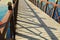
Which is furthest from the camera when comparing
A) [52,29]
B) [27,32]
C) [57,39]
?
[52,29]

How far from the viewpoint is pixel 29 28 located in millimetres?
6645

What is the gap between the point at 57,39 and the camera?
5281mm

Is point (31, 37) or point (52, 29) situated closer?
point (31, 37)

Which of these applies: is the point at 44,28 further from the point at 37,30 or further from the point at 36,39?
the point at 36,39

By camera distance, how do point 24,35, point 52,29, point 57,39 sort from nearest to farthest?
point 57,39 < point 24,35 < point 52,29

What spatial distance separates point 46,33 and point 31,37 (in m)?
0.81

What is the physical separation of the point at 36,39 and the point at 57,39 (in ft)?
2.63

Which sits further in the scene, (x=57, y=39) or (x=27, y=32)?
(x=27, y=32)

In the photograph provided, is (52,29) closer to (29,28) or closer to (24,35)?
(29,28)

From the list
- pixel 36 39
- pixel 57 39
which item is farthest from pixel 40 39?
pixel 57 39

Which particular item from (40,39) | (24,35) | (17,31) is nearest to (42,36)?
(40,39)

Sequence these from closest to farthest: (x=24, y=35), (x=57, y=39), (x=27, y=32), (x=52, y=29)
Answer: (x=57, y=39)
(x=24, y=35)
(x=27, y=32)
(x=52, y=29)

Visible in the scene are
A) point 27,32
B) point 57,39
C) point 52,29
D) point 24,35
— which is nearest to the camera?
point 57,39

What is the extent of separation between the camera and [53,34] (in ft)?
19.2
